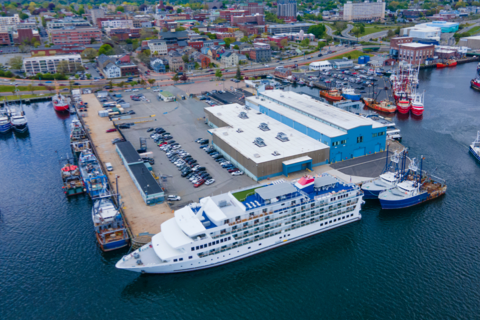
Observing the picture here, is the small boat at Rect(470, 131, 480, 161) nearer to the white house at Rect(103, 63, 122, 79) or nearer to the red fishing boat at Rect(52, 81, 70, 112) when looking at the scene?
the red fishing boat at Rect(52, 81, 70, 112)

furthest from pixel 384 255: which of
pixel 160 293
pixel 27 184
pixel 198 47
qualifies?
pixel 198 47

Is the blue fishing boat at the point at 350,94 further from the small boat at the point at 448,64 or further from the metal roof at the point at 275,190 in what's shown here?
the metal roof at the point at 275,190

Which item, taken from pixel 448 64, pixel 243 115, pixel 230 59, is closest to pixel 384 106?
pixel 243 115

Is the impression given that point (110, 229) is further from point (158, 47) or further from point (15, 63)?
point (158, 47)

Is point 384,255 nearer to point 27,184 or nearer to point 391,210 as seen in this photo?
point 391,210

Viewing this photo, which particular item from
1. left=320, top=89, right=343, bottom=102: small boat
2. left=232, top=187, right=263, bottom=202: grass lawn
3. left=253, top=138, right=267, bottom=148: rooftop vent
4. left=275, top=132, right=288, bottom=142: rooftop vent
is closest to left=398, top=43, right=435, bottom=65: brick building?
left=320, top=89, right=343, bottom=102: small boat

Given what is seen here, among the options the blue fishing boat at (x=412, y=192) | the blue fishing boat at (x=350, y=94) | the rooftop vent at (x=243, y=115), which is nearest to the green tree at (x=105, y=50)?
the blue fishing boat at (x=350, y=94)
